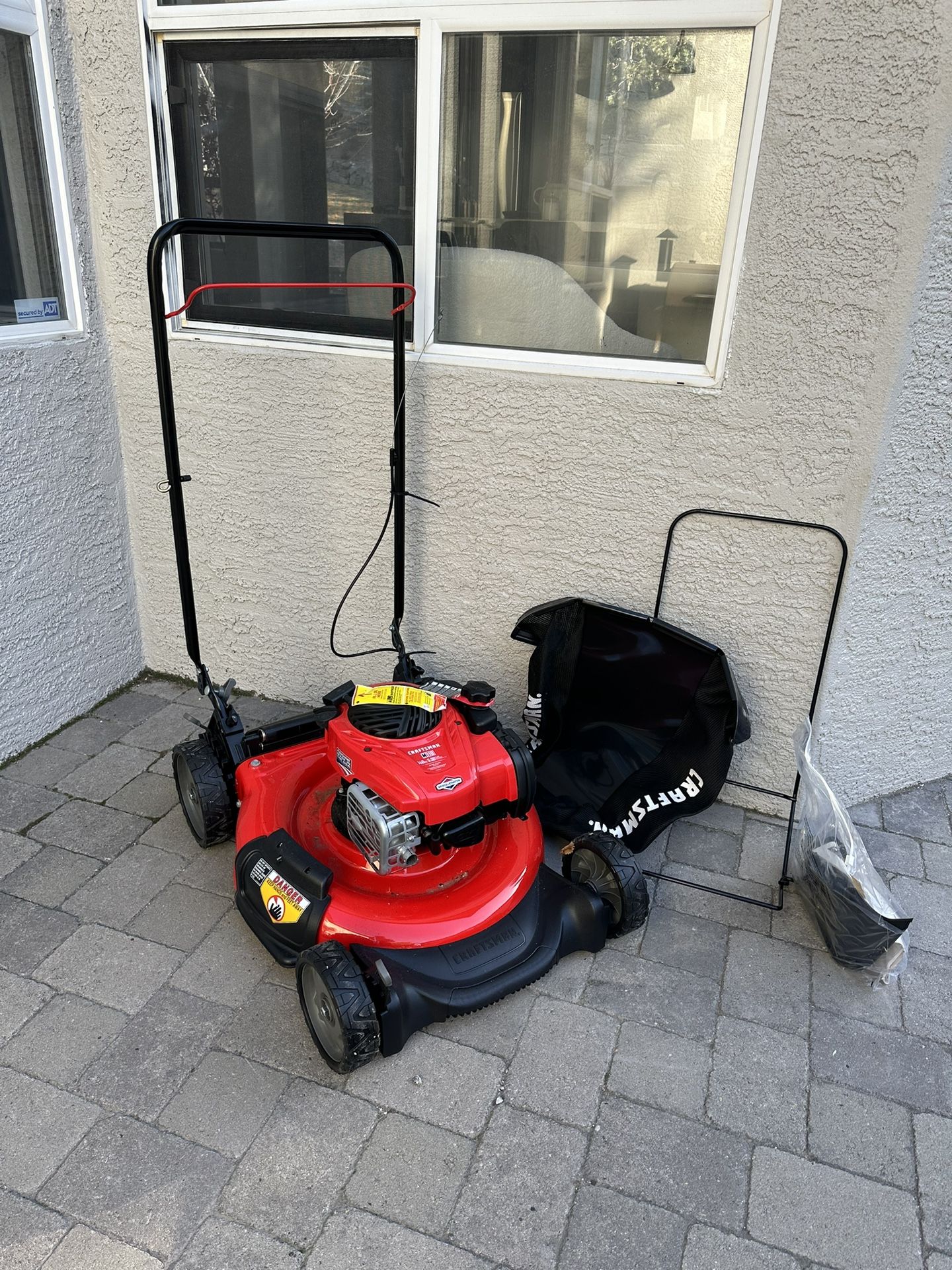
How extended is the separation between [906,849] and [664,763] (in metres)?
0.95

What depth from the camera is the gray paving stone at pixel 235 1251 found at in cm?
180

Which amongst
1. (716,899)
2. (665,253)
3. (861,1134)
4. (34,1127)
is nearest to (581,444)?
(665,253)

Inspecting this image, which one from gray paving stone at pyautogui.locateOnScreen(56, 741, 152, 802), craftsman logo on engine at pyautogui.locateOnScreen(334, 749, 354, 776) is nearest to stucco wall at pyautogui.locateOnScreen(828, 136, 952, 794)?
craftsman logo on engine at pyautogui.locateOnScreen(334, 749, 354, 776)

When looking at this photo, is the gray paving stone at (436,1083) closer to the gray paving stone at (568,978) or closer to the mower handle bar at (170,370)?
the gray paving stone at (568,978)

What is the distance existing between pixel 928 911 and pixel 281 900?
2.03 metres

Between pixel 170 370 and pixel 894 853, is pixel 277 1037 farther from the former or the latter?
pixel 894 853

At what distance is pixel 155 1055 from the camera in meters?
2.25

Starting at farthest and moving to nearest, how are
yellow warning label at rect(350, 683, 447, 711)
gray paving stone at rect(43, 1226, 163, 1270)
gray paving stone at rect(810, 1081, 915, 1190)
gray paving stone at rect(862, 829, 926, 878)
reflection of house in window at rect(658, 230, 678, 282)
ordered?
gray paving stone at rect(862, 829, 926, 878), reflection of house in window at rect(658, 230, 678, 282), yellow warning label at rect(350, 683, 447, 711), gray paving stone at rect(810, 1081, 915, 1190), gray paving stone at rect(43, 1226, 163, 1270)

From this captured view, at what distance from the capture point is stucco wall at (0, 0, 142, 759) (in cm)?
321

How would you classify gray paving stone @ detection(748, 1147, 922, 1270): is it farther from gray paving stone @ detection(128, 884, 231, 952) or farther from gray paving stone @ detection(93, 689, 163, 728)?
gray paving stone @ detection(93, 689, 163, 728)

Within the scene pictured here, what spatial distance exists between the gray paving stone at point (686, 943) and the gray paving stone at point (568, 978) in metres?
0.19

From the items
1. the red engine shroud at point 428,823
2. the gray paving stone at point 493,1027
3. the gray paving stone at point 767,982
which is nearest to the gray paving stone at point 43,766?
the red engine shroud at point 428,823

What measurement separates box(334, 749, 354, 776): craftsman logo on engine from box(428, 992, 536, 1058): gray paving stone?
0.71m

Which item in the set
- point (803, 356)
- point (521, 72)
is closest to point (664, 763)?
point (803, 356)
